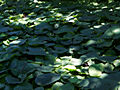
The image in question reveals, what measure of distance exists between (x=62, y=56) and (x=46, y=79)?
1.68ft

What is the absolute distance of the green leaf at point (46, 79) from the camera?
114 centimetres

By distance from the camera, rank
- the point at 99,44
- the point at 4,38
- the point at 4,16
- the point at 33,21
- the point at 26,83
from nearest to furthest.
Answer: the point at 26,83 → the point at 99,44 → the point at 4,38 → the point at 33,21 → the point at 4,16

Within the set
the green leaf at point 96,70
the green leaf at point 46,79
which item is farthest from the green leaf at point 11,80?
the green leaf at point 96,70

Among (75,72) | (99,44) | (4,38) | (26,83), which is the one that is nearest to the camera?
(26,83)

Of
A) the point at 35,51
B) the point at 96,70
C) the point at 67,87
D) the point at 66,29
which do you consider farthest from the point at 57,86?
the point at 66,29

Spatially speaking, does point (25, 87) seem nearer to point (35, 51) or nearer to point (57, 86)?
point (57, 86)

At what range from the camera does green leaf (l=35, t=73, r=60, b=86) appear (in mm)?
1143

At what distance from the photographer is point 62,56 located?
1.66m

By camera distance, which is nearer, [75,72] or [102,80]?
[102,80]

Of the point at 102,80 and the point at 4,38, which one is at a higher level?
the point at 102,80

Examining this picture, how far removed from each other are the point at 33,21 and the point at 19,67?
134 centimetres

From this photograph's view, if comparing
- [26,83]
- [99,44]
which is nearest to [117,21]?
[99,44]

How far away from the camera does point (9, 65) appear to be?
1422mm

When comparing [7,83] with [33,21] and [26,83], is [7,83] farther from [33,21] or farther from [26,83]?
[33,21]
